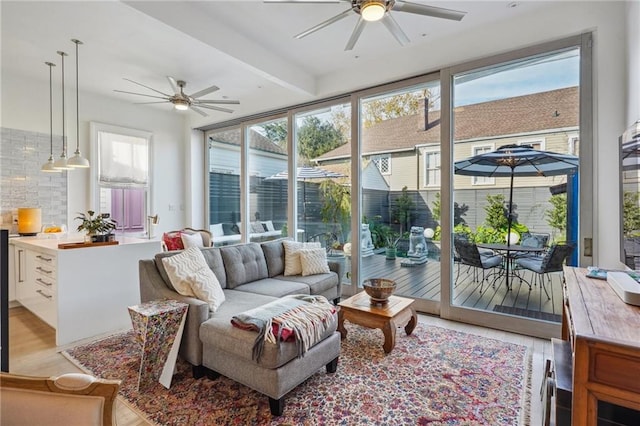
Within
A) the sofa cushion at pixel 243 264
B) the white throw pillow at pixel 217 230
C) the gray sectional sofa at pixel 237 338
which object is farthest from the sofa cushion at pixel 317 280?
the white throw pillow at pixel 217 230

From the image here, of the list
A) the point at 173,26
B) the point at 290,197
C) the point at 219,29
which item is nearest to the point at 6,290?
the point at 173,26

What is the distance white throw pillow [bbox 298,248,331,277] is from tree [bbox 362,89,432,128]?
1933 mm

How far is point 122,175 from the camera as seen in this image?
5.42 metres

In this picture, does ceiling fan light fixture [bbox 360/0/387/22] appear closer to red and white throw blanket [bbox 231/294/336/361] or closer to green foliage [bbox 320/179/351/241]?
red and white throw blanket [bbox 231/294/336/361]

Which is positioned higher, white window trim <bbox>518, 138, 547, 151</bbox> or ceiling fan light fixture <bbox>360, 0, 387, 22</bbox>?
ceiling fan light fixture <bbox>360, 0, 387, 22</bbox>

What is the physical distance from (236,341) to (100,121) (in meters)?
4.93

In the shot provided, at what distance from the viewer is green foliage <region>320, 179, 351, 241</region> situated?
4.55 metres

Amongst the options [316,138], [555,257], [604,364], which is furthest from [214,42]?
[555,257]

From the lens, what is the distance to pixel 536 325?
10.2 ft

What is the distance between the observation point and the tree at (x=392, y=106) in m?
3.95

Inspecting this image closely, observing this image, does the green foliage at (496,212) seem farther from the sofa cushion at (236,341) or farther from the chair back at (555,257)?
the sofa cushion at (236,341)

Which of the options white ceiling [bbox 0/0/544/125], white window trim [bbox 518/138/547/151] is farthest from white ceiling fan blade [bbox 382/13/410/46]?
white window trim [bbox 518/138/547/151]

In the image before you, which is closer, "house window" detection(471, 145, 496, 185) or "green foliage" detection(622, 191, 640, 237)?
"green foliage" detection(622, 191, 640, 237)

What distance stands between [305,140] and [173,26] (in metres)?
2.49
